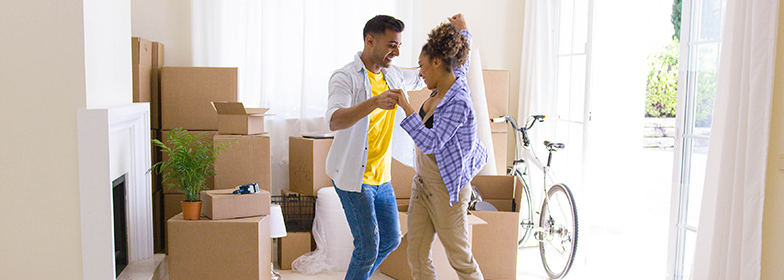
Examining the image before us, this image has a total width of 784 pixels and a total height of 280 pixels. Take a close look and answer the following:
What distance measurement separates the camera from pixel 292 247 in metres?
3.32

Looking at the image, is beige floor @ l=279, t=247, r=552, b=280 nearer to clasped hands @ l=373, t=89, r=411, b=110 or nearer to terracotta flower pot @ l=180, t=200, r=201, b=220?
terracotta flower pot @ l=180, t=200, r=201, b=220

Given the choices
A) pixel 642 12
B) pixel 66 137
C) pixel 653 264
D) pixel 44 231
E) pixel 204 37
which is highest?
pixel 642 12

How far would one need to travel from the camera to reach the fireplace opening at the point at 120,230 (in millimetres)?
2361

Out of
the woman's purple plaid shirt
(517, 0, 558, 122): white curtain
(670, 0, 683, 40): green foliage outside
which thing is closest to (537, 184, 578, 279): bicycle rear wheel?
(517, 0, 558, 122): white curtain

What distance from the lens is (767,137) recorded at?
1842 mm

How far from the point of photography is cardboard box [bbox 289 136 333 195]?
331cm

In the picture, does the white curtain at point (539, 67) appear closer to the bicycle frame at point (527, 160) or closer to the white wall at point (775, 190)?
the bicycle frame at point (527, 160)

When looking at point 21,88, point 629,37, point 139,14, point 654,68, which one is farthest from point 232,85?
point 654,68

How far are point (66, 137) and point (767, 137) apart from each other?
236cm

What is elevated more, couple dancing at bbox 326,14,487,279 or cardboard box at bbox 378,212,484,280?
couple dancing at bbox 326,14,487,279

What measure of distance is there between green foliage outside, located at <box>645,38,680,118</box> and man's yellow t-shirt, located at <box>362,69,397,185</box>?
917cm

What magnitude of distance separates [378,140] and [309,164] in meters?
1.21

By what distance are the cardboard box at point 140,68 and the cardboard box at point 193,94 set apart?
0.09m

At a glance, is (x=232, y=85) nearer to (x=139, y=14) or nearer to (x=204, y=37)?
(x=204, y=37)
